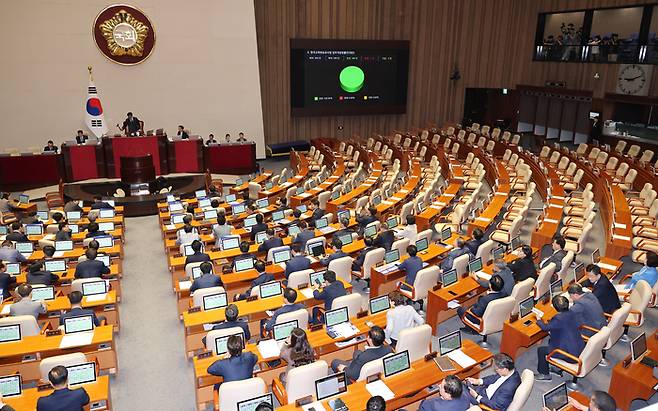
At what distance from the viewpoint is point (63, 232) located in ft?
34.7

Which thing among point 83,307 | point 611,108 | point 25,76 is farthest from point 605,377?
point 25,76

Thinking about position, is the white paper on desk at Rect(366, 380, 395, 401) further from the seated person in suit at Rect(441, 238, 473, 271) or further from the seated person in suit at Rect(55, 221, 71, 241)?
the seated person in suit at Rect(55, 221, 71, 241)

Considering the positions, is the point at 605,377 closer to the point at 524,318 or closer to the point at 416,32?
the point at 524,318

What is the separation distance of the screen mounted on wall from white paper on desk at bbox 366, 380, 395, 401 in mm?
18361

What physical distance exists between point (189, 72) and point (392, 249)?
13.8 metres

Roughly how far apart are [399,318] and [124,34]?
1665 centimetres

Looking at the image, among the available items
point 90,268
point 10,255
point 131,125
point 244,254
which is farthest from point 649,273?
point 131,125

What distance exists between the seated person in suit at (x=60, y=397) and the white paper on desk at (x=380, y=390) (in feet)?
9.91

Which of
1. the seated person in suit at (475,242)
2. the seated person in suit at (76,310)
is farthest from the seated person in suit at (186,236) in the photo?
the seated person in suit at (475,242)

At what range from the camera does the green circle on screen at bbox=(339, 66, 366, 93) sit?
2317 centimetres

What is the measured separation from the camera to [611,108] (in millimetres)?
20812

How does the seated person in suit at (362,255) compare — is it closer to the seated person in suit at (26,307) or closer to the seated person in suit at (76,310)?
the seated person in suit at (76,310)

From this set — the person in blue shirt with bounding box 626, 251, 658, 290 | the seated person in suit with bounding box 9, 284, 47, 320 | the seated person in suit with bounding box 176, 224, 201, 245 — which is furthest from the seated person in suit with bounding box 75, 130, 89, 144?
the person in blue shirt with bounding box 626, 251, 658, 290

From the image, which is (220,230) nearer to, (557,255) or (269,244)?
(269,244)
